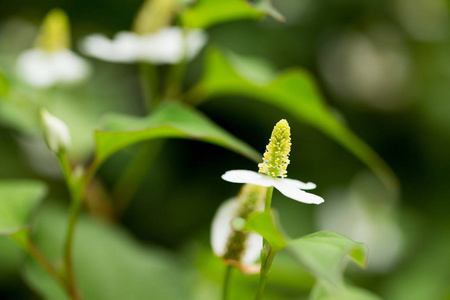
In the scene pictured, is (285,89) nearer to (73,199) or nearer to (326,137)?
(73,199)

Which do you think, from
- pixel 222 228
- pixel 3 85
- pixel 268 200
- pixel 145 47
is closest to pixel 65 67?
pixel 145 47

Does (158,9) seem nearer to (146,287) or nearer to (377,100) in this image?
(146,287)

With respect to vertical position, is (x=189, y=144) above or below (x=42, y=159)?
above

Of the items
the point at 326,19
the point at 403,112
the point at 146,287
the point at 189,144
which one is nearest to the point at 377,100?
the point at 403,112

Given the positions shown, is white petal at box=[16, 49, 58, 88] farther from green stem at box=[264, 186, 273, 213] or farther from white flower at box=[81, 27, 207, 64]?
green stem at box=[264, 186, 273, 213]

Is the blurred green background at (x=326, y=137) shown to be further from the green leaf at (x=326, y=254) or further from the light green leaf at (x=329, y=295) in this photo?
the green leaf at (x=326, y=254)
